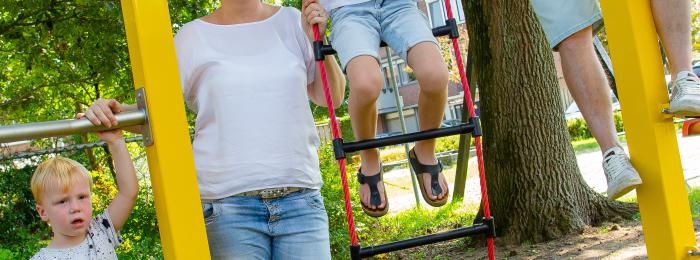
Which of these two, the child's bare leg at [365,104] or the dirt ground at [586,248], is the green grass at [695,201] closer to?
the dirt ground at [586,248]

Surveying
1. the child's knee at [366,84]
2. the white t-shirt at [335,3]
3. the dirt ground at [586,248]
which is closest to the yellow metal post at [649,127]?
the child's knee at [366,84]

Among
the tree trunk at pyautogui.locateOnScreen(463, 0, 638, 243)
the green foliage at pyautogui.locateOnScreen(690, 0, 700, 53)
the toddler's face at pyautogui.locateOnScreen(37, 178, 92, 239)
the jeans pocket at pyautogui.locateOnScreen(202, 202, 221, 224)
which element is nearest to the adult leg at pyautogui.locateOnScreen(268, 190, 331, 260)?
the jeans pocket at pyautogui.locateOnScreen(202, 202, 221, 224)

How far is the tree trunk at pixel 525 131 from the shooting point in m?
6.27

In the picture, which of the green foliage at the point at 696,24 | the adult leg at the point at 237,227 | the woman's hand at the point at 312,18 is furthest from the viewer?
the green foliage at the point at 696,24

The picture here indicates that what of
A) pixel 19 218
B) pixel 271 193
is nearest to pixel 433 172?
pixel 271 193

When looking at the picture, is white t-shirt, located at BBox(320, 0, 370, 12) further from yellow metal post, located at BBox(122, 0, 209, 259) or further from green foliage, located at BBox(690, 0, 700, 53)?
green foliage, located at BBox(690, 0, 700, 53)

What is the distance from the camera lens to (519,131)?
630 centimetres

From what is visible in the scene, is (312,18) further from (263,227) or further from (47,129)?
(47,129)

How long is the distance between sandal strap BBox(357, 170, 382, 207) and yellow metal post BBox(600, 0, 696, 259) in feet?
3.30

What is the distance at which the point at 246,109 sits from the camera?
6.99 feet

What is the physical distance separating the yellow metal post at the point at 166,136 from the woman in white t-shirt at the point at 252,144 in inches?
7.2

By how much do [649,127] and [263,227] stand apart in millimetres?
1139

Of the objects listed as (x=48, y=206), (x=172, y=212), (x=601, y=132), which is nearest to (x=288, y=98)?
(x=172, y=212)

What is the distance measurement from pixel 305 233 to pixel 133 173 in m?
0.50
